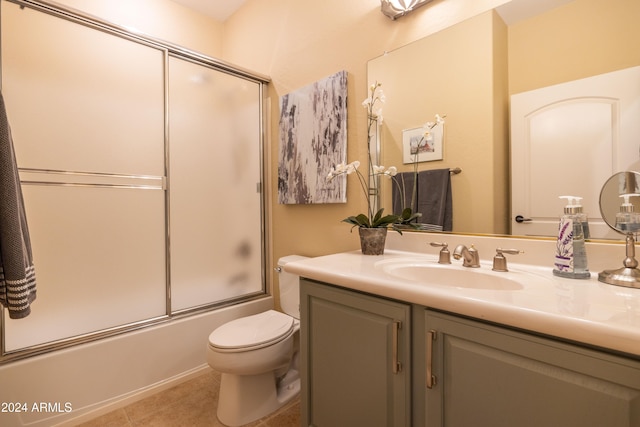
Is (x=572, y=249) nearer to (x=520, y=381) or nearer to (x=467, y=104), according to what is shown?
(x=520, y=381)

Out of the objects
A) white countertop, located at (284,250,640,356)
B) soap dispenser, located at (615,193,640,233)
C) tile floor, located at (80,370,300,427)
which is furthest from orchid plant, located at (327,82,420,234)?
tile floor, located at (80,370,300,427)

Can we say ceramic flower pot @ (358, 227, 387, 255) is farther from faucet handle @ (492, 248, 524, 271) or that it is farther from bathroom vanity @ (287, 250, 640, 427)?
faucet handle @ (492, 248, 524, 271)

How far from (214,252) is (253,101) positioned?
1.14m

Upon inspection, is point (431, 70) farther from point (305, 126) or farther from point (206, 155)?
point (206, 155)

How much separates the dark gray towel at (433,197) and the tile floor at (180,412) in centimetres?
119

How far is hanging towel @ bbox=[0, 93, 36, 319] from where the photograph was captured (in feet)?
2.76

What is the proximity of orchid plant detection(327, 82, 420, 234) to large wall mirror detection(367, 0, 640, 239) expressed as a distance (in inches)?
1.9

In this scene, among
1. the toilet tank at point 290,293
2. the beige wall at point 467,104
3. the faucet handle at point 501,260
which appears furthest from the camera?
the toilet tank at point 290,293

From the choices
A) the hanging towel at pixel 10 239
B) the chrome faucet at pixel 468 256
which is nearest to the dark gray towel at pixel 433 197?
the chrome faucet at pixel 468 256

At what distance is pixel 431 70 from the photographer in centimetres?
134

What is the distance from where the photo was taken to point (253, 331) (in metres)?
1.50

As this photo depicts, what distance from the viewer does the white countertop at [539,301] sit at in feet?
1.81

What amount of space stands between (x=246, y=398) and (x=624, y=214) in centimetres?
166

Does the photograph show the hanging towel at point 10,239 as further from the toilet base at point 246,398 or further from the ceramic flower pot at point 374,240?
the ceramic flower pot at point 374,240
